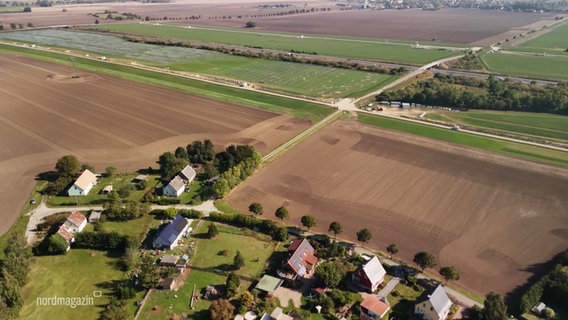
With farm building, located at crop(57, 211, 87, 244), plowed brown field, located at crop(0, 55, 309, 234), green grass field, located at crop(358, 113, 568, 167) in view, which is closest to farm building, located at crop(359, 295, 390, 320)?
farm building, located at crop(57, 211, 87, 244)

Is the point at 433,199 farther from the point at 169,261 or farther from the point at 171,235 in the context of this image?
the point at 169,261

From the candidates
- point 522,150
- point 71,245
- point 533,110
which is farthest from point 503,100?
point 71,245

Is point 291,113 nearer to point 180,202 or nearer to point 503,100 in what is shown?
point 180,202

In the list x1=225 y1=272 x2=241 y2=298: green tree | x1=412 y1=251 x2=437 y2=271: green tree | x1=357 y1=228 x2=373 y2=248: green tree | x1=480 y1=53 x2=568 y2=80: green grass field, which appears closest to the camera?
x1=225 y1=272 x2=241 y2=298: green tree

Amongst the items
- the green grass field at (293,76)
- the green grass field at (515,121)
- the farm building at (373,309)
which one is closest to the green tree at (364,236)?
the farm building at (373,309)

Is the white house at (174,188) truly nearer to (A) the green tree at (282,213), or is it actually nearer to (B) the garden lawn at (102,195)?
(B) the garden lawn at (102,195)

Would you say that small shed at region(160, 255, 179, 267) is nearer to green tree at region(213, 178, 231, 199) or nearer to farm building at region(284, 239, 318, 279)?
farm building at region(284, 239, 318, 279)
